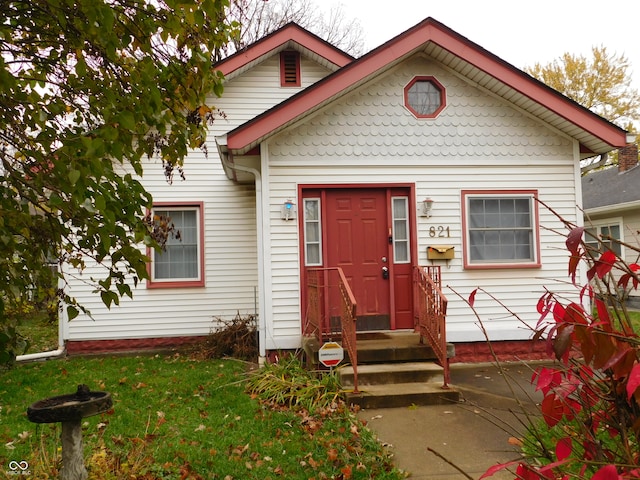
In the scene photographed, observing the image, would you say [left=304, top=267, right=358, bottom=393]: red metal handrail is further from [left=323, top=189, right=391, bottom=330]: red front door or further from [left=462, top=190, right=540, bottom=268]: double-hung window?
[left=462, top=190, right=540, bottom=268]: double-hung window

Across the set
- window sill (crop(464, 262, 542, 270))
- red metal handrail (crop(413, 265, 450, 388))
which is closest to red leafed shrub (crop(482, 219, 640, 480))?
red metal handrail (crop(413, 265, 450, 388))

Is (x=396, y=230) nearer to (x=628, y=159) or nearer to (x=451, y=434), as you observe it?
(x=451, y=434)

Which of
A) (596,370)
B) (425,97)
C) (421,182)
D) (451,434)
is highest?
(425,97)

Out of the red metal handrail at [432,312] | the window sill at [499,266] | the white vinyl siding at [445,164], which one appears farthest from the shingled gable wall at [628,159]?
the red metal handrail at [432,312]

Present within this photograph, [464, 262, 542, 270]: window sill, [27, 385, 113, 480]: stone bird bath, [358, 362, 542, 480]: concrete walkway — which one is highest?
[464, 262, 542, 270]: window sill

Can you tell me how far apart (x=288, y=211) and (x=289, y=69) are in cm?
430

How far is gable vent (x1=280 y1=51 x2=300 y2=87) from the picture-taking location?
10164 millimetres

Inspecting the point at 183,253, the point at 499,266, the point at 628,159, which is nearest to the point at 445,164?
the point at 499,266

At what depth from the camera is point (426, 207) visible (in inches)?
300

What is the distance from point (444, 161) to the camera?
779 cm

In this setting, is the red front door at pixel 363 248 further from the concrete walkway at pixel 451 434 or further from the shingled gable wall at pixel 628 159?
the shingled gable wall at pixel 628 159

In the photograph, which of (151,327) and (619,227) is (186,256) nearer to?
(151,327)

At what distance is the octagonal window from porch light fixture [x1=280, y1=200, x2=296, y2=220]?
8.22ft

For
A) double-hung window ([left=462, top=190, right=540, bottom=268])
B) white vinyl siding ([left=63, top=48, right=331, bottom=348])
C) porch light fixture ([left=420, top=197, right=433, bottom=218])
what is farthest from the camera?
white vinyl siding ([left=63, top=48, right=331, bottom=348])
